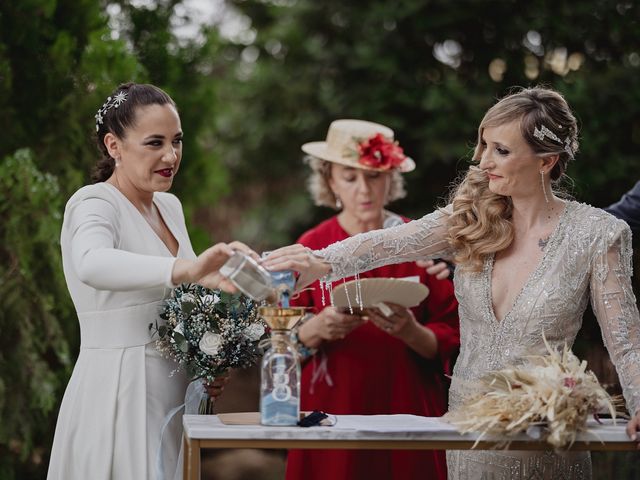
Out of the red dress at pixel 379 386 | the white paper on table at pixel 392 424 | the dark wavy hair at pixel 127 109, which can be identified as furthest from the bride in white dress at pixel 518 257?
the red dress at pixel 379 386

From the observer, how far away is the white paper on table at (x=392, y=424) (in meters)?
2.87

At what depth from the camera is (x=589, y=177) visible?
24.9 ft

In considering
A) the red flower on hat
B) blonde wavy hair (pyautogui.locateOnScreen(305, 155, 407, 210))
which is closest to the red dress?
the red flower on hat

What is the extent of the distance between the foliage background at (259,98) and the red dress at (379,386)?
2.82ft

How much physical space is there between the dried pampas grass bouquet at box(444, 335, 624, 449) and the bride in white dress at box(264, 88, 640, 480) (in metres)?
0.37

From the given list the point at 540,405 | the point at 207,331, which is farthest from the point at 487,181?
the point at 207,331

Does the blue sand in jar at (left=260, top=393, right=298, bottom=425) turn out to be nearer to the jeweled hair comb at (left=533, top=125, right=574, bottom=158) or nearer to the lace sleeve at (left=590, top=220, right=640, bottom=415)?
the lace sleeve at (left=590, top=220, right=640, bottom=415)

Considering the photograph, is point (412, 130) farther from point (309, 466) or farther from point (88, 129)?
point (309, 466)

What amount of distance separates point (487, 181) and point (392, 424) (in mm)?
1137

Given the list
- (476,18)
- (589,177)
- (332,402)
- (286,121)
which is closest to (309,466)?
(332,402)

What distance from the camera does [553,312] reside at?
337cm

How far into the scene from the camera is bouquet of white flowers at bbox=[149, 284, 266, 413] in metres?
3.21

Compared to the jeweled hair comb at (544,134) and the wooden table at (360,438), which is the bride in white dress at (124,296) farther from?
the jeweled hair comb at (544,134)

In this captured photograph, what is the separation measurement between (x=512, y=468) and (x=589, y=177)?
15.1 ft
